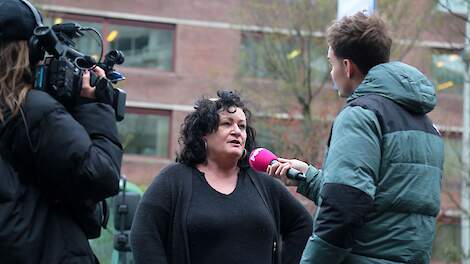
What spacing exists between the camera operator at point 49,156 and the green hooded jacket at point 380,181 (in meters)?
0.98

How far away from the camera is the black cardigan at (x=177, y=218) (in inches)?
197

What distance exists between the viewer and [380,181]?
384 centimetres

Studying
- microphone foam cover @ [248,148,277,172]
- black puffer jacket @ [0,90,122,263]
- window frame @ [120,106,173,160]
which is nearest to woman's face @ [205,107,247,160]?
microphone foam cover @ [248,148,277,172]

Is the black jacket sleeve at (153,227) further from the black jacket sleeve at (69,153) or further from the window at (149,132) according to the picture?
the window at (149,132)

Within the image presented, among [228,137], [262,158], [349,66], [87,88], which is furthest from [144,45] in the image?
[87,88]

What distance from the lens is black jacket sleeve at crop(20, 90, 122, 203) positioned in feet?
11.0

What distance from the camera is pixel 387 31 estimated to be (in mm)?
4121

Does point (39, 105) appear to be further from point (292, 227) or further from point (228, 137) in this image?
point (292, 227)

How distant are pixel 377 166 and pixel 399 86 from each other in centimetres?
43

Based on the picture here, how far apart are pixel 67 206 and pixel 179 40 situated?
31.0m

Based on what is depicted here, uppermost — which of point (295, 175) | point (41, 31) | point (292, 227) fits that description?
point (41, 31)

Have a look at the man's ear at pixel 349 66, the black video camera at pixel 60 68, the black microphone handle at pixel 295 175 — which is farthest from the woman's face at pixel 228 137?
the black video camera at pixel 60 68

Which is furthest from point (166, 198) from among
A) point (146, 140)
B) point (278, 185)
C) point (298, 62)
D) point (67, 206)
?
point (146, 140)

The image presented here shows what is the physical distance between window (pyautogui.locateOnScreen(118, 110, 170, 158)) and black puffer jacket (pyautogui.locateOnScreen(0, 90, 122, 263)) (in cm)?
3032
